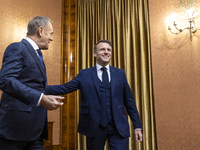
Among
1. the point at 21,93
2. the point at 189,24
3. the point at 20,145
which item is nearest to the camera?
the point at 21,93

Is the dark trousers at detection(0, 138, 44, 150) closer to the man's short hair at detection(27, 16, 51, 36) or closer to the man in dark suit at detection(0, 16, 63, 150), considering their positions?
the man in dark suit at detection(0, 16, 63, 150)

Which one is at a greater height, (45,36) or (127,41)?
(127,41)

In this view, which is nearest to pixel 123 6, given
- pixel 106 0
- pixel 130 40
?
pixel 106 0

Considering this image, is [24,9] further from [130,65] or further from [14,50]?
[14,50]

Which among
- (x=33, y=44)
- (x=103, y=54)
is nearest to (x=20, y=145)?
(x=33, y=44)

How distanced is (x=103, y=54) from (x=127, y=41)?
68.5 inches

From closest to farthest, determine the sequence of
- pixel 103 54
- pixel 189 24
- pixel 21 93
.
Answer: pixel 21 93 < pixel 103 54 < pixel 189 24

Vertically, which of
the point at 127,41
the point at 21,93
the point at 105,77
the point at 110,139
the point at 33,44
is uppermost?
the point at 127,41

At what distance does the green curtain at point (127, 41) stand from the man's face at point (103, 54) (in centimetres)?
154

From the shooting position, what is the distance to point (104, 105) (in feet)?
6.96

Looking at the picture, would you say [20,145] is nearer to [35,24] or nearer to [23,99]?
[23,99]

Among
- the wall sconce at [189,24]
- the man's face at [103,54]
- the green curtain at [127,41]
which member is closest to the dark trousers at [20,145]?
the man's face at [103,54]

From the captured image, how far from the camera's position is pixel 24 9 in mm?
3814

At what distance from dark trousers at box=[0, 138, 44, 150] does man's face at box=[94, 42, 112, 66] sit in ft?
3.79
